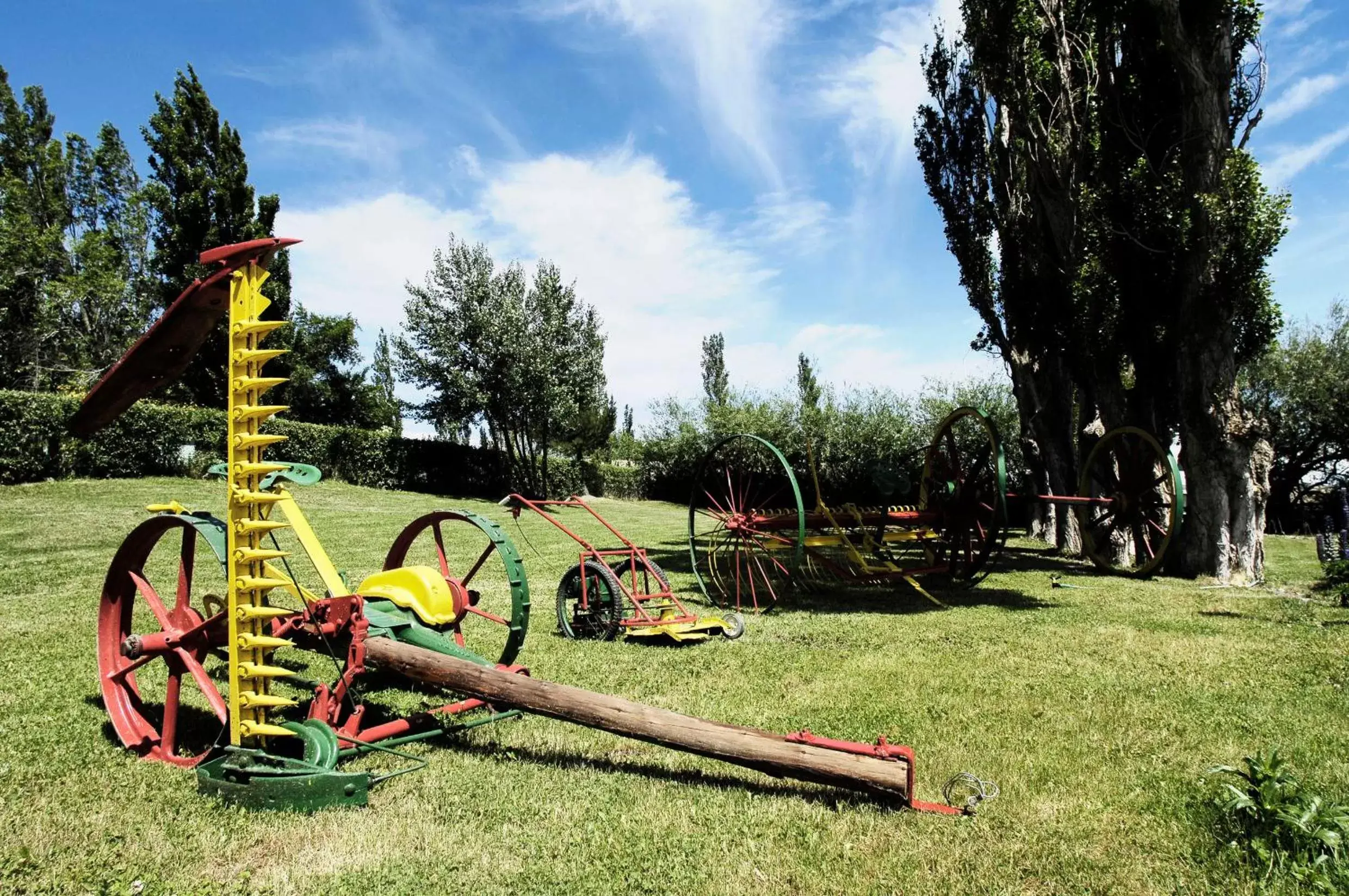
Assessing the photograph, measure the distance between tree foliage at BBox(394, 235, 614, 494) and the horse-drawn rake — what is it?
51.1ft

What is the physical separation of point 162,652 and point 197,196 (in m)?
25.3

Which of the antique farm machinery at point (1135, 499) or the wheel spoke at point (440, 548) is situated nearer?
the wheel spoke at point (440, 548)

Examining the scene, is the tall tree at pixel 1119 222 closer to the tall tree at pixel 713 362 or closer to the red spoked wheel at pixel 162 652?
the red spoked wheel at pixel 162 652

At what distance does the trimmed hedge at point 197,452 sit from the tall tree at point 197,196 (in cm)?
327

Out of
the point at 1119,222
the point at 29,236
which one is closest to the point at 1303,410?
the point at 1119,222

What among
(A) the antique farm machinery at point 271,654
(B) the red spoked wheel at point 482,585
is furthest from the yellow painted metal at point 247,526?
(B) the red spoked wheel at point 482,585

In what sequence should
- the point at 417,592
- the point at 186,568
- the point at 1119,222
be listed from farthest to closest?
the point at 1119,222
the point at 417,592
the point at 186,568

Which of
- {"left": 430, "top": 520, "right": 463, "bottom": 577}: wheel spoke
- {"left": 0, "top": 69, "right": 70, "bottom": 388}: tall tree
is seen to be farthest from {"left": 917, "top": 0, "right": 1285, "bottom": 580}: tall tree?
{"left": 0, "top": 69, "right": 70, "bottom": 388}: tall tree

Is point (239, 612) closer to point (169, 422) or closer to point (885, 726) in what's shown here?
point (885, 726)

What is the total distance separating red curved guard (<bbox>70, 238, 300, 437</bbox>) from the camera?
3412 millimetres

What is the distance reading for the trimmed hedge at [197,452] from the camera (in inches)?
650

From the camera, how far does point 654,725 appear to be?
3480 mm

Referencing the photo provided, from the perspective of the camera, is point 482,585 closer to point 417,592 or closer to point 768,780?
point 417,592

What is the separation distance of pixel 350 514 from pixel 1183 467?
53.5 ft
